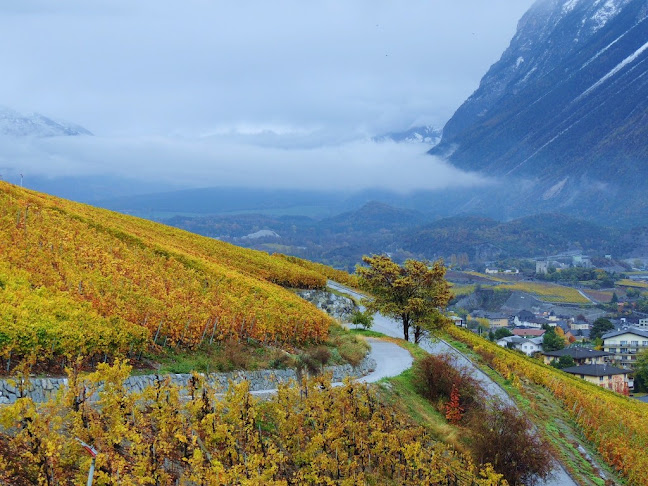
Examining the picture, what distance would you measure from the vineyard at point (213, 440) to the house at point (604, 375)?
53231 mm

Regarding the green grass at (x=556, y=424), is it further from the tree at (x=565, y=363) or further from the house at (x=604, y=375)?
the tree at (x=565, y=363)

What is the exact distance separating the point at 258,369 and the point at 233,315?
10.2ft

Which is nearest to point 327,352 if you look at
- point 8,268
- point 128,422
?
point 8,268

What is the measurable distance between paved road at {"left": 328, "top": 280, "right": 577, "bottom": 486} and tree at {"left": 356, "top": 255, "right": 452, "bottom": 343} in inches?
53.3

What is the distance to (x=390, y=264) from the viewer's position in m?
39.4

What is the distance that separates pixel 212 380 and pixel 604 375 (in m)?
58.4

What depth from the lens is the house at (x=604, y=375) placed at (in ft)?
224

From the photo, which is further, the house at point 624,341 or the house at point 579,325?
the house at point 579,325

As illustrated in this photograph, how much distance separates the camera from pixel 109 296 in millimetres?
23609

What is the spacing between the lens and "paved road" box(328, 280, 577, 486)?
2356 centimetres

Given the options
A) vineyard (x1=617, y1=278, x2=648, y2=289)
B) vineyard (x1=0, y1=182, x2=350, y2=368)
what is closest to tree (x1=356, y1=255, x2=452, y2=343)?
vineyard (x1=0, y1=182, x2=350, y2=368)

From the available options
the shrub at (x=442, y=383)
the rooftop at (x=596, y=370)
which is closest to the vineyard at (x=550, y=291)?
the rooftop at (x=596, y=370)

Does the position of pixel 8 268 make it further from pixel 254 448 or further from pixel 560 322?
pixel 560 322

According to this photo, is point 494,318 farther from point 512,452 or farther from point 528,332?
point 512,452
